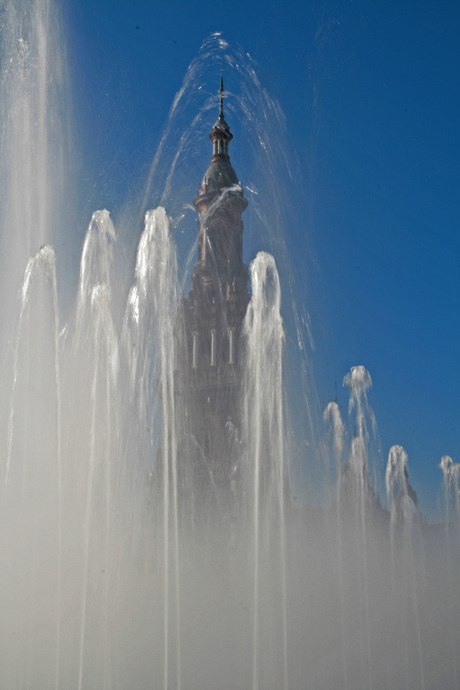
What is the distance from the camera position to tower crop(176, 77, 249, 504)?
41.3 meters

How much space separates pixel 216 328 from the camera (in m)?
44.9

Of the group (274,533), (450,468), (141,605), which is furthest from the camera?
(450,468)

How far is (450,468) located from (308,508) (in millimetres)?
10325

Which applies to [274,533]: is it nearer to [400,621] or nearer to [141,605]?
[400,621]

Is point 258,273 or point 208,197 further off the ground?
point 208,197

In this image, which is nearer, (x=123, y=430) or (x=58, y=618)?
(x=58, y=618)

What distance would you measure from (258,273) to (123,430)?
261 inches

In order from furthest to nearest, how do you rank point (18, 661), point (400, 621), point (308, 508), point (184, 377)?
point (184, 377), point (308, 508), point (400, 621), point (18, 661)

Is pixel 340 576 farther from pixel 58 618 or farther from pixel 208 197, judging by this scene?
pixel 208 197

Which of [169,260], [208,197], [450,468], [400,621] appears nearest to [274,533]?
[400,621]

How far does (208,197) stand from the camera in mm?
47625

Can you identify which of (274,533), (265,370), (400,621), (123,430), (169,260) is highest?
(169,260)

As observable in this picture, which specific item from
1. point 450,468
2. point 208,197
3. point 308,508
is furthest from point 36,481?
point 208,197

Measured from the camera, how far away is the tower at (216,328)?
136 ft
